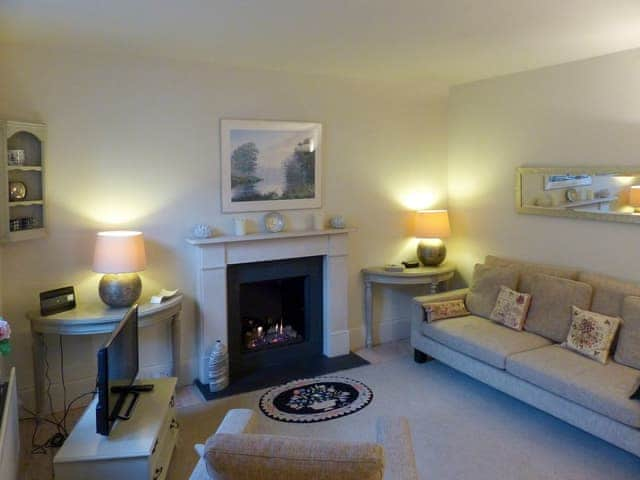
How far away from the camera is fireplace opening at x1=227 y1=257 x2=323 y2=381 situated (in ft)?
13.6

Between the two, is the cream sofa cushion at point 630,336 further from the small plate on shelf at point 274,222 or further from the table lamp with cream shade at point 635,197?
the small plate on shelf at point 274,222

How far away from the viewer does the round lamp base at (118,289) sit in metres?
3.38

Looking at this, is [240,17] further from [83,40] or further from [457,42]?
[457,42]

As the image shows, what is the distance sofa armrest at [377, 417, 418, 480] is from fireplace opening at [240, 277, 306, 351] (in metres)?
2.28

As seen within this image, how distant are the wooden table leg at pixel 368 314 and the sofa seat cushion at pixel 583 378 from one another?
156cm

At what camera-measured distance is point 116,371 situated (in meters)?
2.59

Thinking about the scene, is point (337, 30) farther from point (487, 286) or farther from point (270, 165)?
point (487, 286)

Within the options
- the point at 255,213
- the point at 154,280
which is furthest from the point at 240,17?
the point at 154,280

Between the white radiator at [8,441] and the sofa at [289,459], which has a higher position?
the sofa at [289,459]

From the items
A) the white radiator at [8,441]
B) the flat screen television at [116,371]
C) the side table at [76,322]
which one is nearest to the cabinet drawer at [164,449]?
the flat screen television at [116,371]

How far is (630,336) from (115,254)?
338cm

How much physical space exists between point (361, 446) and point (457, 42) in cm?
270

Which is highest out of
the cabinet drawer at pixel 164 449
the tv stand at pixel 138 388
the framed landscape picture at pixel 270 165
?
the framed landscape picture at pixel 270 165

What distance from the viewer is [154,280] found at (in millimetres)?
3832
